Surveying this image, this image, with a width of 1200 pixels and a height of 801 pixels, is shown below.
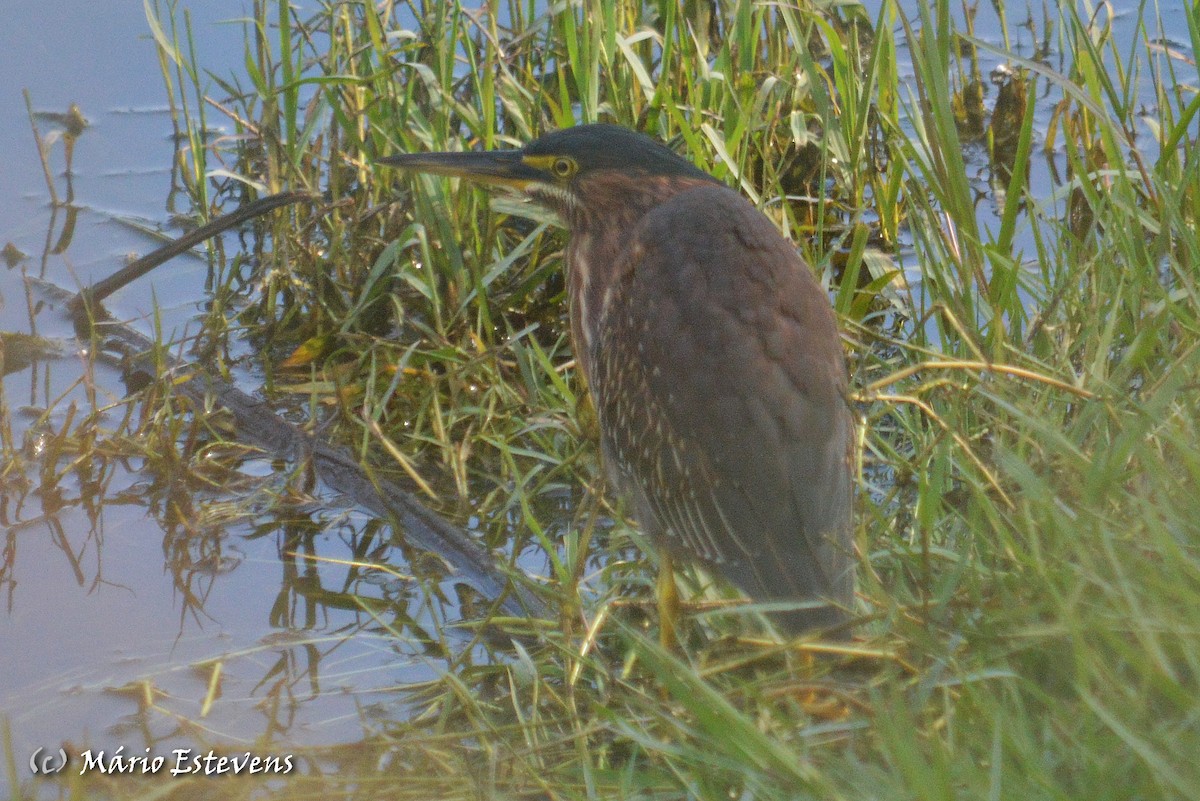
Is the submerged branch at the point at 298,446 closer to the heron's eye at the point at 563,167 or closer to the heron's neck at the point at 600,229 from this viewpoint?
the heron's neck at the point at 600,229

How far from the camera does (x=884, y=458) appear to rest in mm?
3264

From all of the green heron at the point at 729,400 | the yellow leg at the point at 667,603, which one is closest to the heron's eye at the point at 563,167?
the green heron at the point at 729,400

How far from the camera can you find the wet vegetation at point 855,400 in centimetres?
198

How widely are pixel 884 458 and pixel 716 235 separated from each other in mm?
656

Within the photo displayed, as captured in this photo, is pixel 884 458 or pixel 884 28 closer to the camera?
pixel 884 458

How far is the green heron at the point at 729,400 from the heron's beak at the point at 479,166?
407mm

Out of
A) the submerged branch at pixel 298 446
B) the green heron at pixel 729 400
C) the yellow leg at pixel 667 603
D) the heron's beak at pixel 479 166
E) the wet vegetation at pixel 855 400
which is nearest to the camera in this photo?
the wet vegetation at pixel 855 400

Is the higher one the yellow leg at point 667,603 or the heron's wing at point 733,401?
the heron's wing at point 733,401

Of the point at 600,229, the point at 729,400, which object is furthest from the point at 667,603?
the point at 600,229

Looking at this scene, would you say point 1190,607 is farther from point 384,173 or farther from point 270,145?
point 270,145

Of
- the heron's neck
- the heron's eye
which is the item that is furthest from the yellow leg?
the heron's eye

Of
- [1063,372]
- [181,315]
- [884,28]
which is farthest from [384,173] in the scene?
[1063,372]

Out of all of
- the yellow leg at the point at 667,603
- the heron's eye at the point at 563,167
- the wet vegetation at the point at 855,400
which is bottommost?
the yellow leg at the point at 667,603

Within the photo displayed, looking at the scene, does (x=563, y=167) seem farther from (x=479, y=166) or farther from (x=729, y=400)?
(x=729, y=400)
